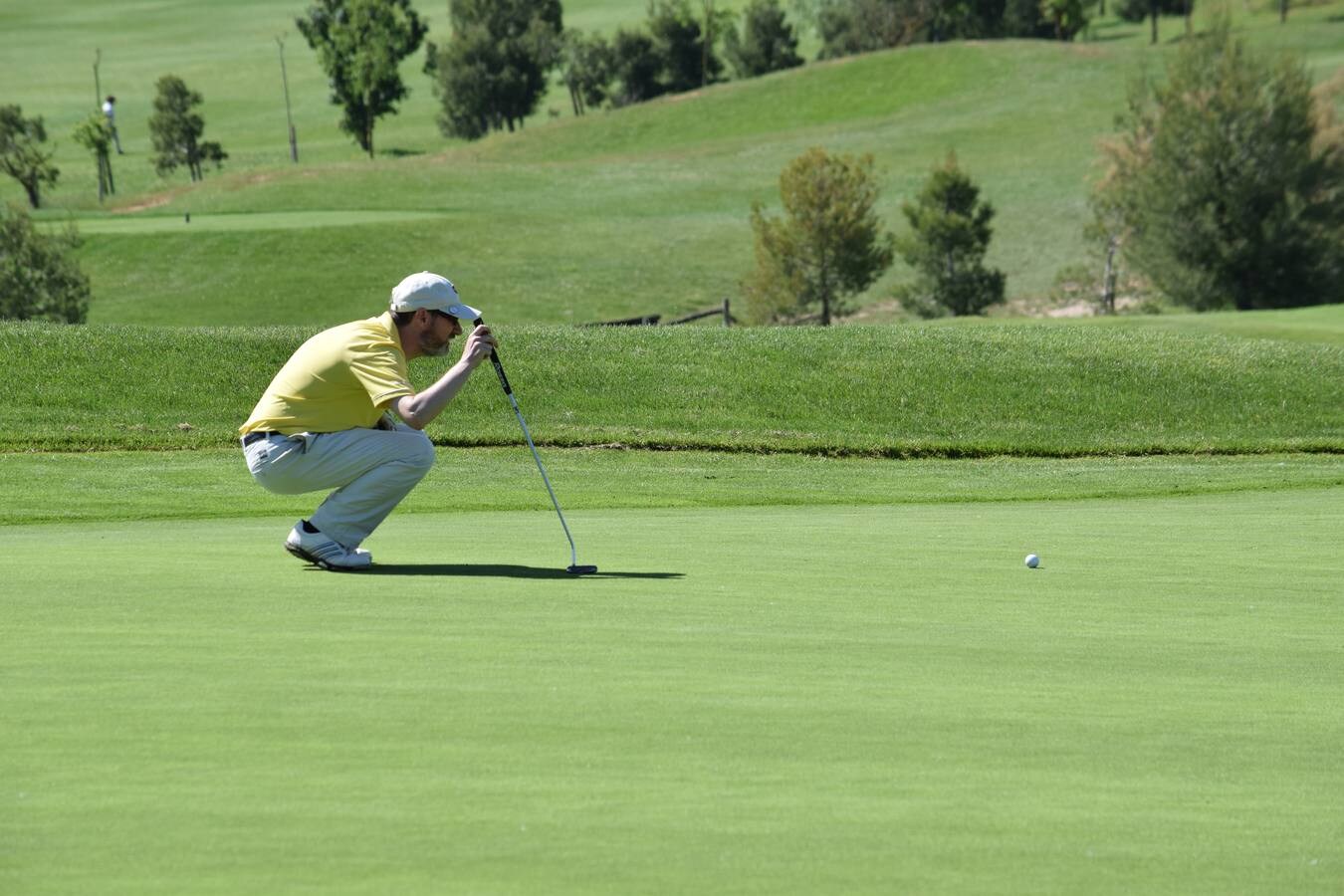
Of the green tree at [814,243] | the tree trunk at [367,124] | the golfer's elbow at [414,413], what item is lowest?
the green tree at [814,243]

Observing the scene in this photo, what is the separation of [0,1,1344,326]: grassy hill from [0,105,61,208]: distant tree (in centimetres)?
229

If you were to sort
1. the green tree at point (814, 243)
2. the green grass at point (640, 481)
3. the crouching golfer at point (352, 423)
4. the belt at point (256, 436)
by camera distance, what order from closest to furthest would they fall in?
the crouching golfer at point (352, 423) < the belt at point (256, 436) < the green grass at point (640, 481) < the green tree at point (814, 243)

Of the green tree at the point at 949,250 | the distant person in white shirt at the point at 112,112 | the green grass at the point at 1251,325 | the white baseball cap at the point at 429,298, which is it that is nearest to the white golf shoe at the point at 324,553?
the white baseball cap at the point at 429,298

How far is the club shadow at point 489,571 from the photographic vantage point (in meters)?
9.52

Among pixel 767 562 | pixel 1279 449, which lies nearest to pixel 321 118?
pixel 1279 449

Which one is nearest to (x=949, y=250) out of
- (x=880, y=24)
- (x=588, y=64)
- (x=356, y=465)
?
(x=356, y=465)

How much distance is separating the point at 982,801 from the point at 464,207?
243ft

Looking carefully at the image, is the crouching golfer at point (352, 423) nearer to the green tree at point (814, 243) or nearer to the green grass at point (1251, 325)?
the green grass at point (1251, 325)

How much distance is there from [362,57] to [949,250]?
56.2m

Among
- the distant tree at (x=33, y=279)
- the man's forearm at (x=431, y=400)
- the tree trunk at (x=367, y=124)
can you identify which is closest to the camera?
the man's forearm at (x=431, y=400)

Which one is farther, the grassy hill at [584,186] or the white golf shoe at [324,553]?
the grassy hill at [584,186]

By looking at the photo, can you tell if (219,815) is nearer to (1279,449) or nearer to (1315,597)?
(1315,597)

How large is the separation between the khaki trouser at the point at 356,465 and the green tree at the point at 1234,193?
1964 inches

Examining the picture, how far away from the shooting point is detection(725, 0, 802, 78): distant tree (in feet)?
437
